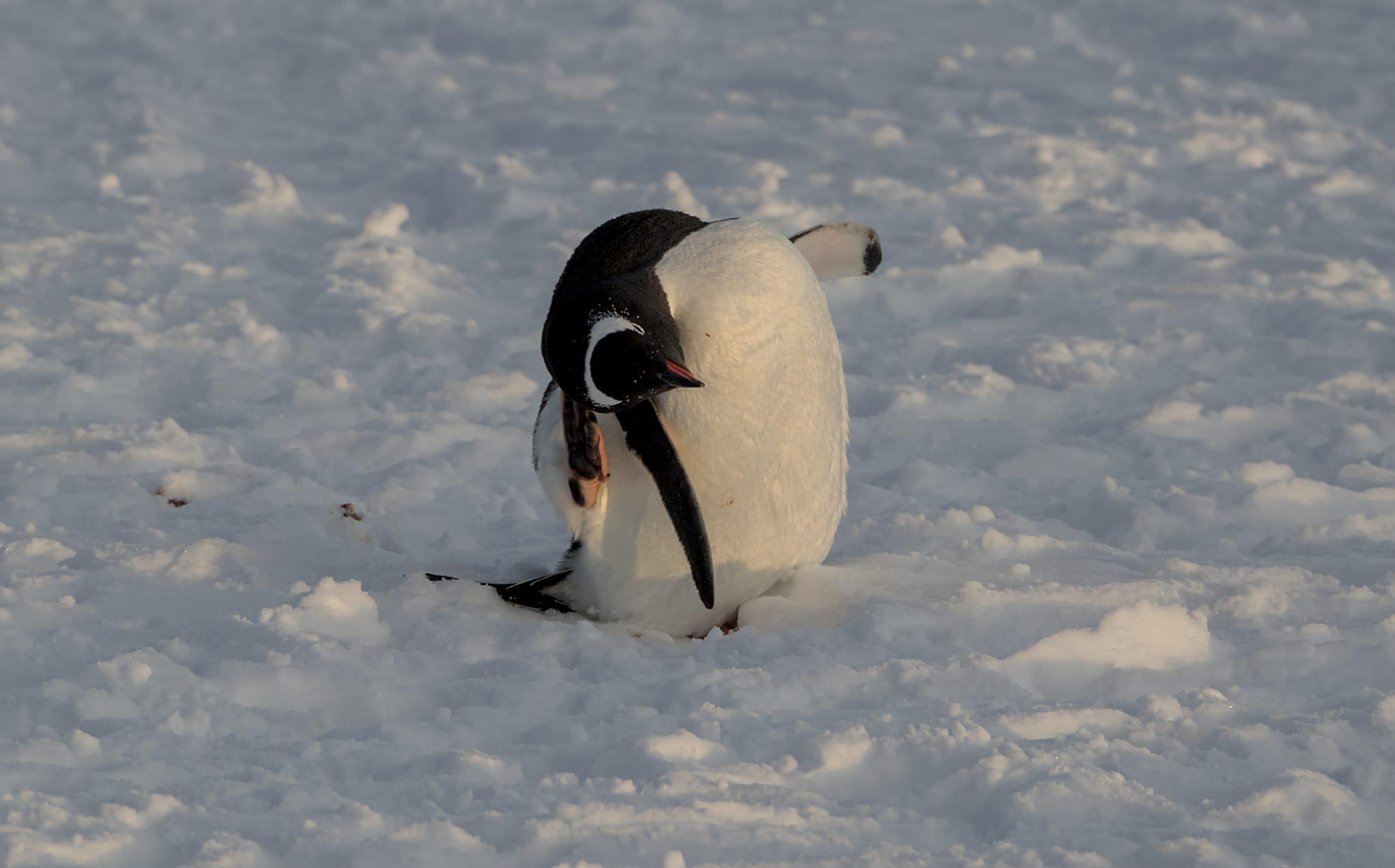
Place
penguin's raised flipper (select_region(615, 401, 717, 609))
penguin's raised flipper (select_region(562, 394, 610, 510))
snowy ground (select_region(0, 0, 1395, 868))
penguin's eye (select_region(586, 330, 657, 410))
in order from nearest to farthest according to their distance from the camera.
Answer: snowy ground (select_region(0, 0, 1395, 868))
penguin's eye (select_region(586, 330, 657, 410))
penguin's raised flipper (select_region(615, 401, 717, 609))
penguin's raised flipper (select_region(562, 394, 610, 510))

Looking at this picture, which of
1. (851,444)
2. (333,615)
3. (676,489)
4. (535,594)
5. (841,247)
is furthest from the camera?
(851,444)

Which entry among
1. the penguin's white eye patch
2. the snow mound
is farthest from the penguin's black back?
the snow mound

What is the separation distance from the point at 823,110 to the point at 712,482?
14.2ft

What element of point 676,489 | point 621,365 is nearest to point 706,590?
point 676,489

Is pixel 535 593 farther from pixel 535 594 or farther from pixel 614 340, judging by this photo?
pixel 614 340

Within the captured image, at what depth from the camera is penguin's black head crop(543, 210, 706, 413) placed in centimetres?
195

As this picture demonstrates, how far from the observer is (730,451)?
222cm

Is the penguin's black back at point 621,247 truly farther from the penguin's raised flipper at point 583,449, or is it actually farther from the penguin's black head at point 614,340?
the penguin's raised flipper at point 583,449

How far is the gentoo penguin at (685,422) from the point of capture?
2008 millimetres

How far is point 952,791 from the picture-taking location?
1703mm

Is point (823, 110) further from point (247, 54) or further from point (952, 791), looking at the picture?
point (952, 791)

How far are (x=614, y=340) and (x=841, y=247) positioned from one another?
3.09ft

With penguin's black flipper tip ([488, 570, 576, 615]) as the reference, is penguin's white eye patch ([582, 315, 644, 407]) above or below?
above

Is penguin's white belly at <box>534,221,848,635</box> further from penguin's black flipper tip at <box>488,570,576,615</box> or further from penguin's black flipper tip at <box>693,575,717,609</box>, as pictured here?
penguin's black flipper tip at <box>693,575,717,609</box>
